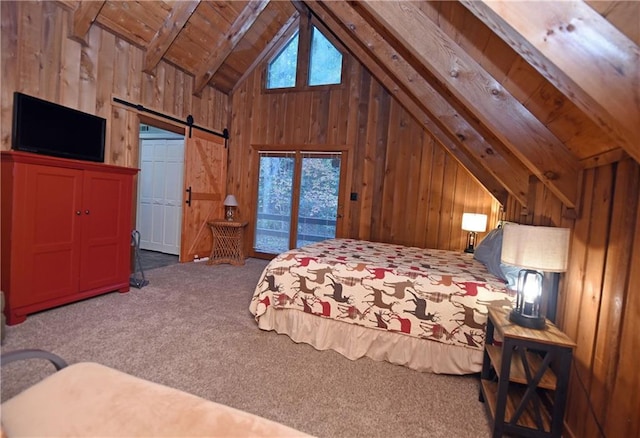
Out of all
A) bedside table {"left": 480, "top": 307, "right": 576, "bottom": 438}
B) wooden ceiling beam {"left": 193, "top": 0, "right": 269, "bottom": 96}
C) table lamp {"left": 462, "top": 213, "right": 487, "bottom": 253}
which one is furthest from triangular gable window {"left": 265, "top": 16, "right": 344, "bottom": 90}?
bedside table {"left": 480, "top": 307, "right": 576, "bottom": 438}

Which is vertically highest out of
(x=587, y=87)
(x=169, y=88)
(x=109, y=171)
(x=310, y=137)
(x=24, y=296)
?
(x=169, y=88)

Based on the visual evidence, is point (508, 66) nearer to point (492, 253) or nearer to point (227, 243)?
point (492, 253)

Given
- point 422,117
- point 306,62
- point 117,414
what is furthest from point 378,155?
point 117,414

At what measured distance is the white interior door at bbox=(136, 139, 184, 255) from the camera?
18.2ft

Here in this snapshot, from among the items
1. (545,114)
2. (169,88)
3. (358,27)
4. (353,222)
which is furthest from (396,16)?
(169,88)

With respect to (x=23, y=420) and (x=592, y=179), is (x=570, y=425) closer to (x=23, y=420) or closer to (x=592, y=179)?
(x=592, y=179)

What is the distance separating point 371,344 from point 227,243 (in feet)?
11.3

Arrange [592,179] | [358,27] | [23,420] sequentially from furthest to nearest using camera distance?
[358,27], [592,179], [23,420]

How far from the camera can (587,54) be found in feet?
3.21

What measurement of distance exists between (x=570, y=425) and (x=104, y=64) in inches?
200

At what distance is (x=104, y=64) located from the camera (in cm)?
364

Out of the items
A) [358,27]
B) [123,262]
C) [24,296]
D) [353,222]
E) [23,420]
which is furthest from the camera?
[353,222]

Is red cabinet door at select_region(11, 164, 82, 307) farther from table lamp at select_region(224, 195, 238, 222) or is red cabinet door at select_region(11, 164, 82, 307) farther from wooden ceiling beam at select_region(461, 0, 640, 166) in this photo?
wooden ceiling beam at select_region(461, 0, 640, 166)

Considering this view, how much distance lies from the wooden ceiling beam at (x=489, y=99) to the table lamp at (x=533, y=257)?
0.32 meters
